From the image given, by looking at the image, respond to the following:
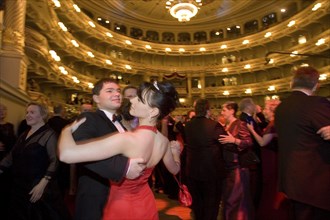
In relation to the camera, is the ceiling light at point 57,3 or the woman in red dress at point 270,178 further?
the ceiling light at point 57,3

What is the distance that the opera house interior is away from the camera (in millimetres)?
18703

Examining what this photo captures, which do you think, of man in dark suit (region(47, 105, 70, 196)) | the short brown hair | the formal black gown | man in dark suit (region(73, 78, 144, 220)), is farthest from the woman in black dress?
the short brown hair

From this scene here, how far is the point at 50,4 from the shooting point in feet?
50.2

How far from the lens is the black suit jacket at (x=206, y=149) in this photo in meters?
3.83

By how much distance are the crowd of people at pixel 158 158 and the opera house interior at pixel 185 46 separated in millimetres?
12047

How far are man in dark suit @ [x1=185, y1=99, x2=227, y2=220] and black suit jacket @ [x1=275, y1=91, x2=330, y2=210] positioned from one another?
133 centimetres

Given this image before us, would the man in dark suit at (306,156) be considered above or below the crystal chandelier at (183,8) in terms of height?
below

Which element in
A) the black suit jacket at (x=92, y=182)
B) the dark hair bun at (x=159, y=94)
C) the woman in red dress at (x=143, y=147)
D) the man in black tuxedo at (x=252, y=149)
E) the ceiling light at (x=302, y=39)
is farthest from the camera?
the ceiling light at (x=302, y=39)

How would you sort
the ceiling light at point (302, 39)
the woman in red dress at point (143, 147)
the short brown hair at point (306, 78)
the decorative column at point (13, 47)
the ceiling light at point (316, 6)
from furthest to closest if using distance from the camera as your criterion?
1. the ceiling light at point (302, 39)
2. the ceiling light at point (316, 6)
3. the decorative column at point (13, 47)
4. the short brown hair at point (306, 78)
5. the woman in red dress at point (143, 147)

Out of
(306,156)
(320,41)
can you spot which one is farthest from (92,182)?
(320,41)

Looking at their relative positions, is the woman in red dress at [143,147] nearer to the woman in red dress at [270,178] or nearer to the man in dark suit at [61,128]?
the woman in red dress at [270,178]

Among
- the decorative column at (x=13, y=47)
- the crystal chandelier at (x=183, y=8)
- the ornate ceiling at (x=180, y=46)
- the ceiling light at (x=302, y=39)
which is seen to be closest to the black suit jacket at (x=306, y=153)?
the decorative column at (x=13, y=47)

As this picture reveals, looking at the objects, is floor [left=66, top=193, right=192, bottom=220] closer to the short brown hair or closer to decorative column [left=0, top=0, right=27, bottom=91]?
the short brown hair

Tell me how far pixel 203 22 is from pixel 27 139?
1138 inches
